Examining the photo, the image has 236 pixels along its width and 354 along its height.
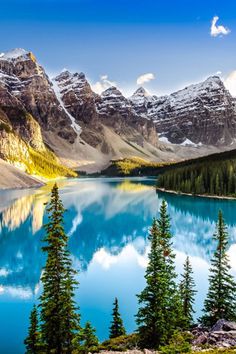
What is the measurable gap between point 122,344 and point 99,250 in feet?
110

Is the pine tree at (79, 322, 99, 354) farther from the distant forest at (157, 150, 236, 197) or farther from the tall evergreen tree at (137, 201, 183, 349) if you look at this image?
the distant forest at (157, 150, 236, 197)

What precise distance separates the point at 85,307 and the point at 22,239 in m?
31.4

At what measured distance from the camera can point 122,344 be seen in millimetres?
20766

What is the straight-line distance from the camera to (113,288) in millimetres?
36062

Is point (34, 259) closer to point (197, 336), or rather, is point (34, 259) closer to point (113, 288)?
point (113, 288)

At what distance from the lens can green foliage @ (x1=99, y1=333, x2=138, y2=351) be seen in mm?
20094

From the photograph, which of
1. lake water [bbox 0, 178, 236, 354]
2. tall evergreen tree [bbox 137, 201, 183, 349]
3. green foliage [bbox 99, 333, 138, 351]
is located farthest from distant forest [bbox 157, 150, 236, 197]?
green foliage [bbox 99, 333, 138, 351]

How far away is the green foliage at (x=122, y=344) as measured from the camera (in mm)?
20094

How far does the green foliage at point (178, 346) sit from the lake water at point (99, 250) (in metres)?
8.12

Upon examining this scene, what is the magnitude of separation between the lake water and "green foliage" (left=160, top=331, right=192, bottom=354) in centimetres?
812

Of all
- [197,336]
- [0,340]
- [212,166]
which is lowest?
[0,340]

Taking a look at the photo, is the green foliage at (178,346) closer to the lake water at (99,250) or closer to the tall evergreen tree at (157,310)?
the tall evergreen tree at (157,310)

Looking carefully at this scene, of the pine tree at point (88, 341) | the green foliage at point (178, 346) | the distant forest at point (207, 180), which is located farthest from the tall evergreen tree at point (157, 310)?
the distant forest at point (207, 180)

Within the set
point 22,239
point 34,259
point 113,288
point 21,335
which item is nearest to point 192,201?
point 22,239
